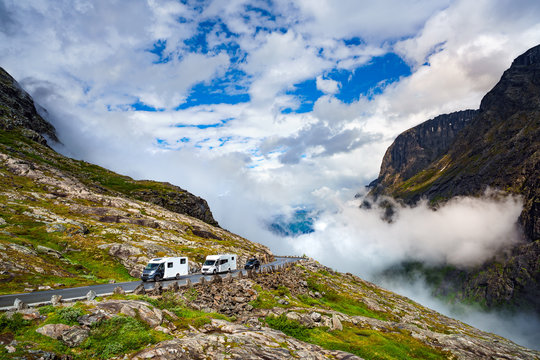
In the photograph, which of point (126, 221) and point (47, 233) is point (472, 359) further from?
point (126, 221)

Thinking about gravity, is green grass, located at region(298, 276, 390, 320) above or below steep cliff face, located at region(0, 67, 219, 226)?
below

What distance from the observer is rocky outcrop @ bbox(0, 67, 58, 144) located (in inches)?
5714

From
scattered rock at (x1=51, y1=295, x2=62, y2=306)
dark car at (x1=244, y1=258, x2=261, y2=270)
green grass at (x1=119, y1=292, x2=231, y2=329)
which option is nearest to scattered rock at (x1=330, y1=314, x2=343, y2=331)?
green grass at (x1=119, y1=292, x2=231, y2=329)

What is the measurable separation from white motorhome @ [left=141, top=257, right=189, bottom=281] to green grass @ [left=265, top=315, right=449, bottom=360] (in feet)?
77.7

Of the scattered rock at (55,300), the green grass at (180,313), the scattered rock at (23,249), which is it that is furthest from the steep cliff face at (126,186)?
the green grass at (180,313)

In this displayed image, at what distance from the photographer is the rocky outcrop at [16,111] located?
145125 millimetres

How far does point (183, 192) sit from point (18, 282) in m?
127

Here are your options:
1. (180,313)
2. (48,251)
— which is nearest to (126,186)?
(48,251)

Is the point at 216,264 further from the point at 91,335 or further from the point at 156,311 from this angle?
the point at 91,335

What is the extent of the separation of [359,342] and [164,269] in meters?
31.0

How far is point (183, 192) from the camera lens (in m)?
155

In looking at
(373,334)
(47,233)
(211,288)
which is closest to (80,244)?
(47,233)

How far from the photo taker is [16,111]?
544 feet

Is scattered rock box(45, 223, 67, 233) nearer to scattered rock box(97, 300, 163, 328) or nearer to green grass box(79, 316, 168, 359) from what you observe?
scattered rock box(97, 300, 163, 328)
